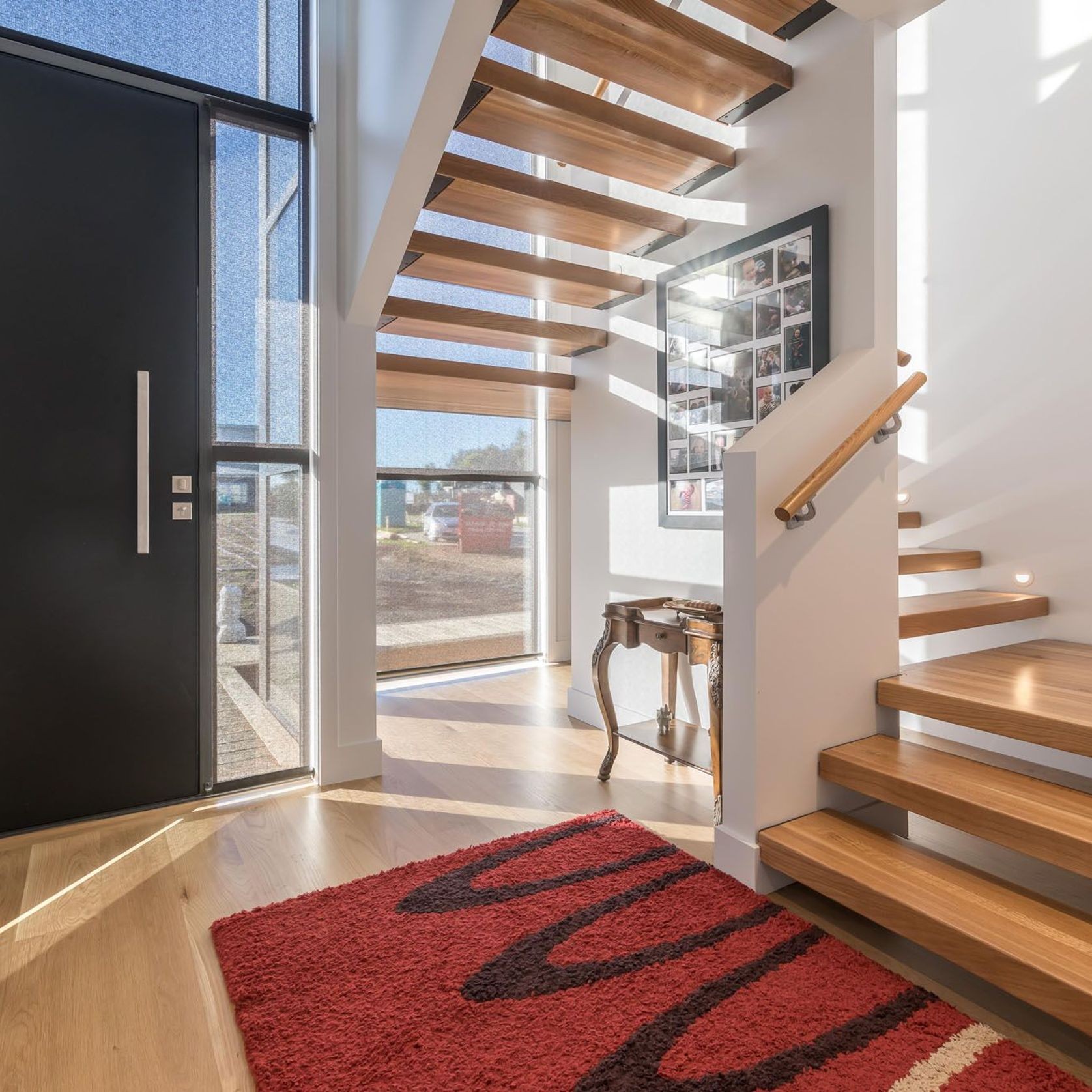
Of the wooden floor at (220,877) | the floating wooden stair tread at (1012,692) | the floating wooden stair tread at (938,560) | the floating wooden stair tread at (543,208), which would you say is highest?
the floating wooden stair tread at (543,208)

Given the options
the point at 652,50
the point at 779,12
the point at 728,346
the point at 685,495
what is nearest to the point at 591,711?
the point at 685,495

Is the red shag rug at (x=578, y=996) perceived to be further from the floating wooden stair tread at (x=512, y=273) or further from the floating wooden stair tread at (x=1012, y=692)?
the floating wooden stair tread at (x=512, y=273)

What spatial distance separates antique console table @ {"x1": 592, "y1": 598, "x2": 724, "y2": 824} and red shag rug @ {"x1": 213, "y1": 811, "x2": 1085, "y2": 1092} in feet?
1.85

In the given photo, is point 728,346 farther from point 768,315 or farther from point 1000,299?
point 1000,299

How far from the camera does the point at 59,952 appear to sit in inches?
71.3

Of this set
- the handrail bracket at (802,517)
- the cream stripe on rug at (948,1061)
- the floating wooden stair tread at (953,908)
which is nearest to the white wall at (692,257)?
the handrail bracket at (802,517)

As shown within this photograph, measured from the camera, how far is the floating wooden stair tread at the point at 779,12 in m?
2.40

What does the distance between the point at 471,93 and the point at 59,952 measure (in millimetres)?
2603

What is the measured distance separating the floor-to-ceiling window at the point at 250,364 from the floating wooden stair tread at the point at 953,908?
1.93 metres

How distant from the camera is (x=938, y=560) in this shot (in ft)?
9.53

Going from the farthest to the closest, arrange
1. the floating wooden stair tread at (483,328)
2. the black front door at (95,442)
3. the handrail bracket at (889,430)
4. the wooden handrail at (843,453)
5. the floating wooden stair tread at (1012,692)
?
the floating wooden stair tread at (483,328) → the black front door at (95,442) → the handrail bracket at (889,430) → the wooden handrail at (843,453) → the floating wooden stair tread at (1012,692)

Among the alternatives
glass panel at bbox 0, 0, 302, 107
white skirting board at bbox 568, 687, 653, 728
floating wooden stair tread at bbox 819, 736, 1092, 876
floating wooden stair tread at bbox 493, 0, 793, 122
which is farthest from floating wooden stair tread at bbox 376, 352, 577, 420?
floating wooden stair tread at bbox 819, 736, 1092, 876

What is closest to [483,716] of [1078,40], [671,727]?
[671,727]

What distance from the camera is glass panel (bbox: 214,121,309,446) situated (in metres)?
2.74
